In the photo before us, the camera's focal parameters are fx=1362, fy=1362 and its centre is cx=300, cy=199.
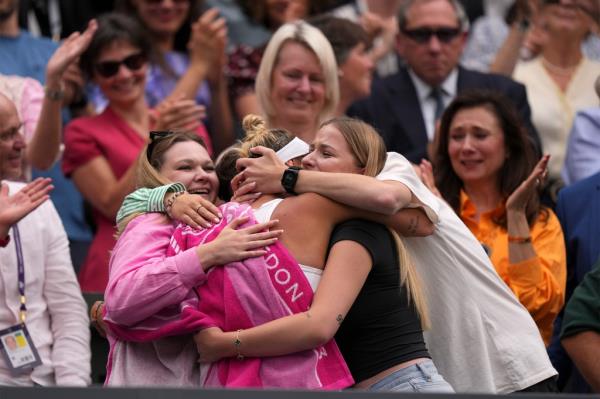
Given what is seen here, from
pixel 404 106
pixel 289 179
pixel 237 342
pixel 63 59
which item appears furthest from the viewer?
pixel 404 106

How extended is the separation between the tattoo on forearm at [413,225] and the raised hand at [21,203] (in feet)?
4.81

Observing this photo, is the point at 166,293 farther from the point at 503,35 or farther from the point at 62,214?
the point at 503,35

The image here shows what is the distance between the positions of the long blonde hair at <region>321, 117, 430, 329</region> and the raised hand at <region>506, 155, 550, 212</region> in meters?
1.03

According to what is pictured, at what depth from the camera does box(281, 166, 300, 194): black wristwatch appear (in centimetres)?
488

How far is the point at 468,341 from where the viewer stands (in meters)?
5.32

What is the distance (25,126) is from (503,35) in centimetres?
352

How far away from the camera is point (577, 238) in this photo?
6.53 m

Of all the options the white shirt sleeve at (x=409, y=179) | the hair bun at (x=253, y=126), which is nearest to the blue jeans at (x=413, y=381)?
the white shirt sleeve at (x=409, y=179)

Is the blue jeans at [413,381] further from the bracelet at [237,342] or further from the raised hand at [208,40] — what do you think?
the raised hand at [208,40]

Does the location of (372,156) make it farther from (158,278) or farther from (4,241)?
(4,241)

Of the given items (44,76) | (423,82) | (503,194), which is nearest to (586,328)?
(503,194)

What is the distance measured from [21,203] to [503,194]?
7.71 ft

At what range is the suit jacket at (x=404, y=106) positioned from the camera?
7.51m

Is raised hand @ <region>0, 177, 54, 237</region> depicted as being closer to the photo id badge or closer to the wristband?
the wristband
